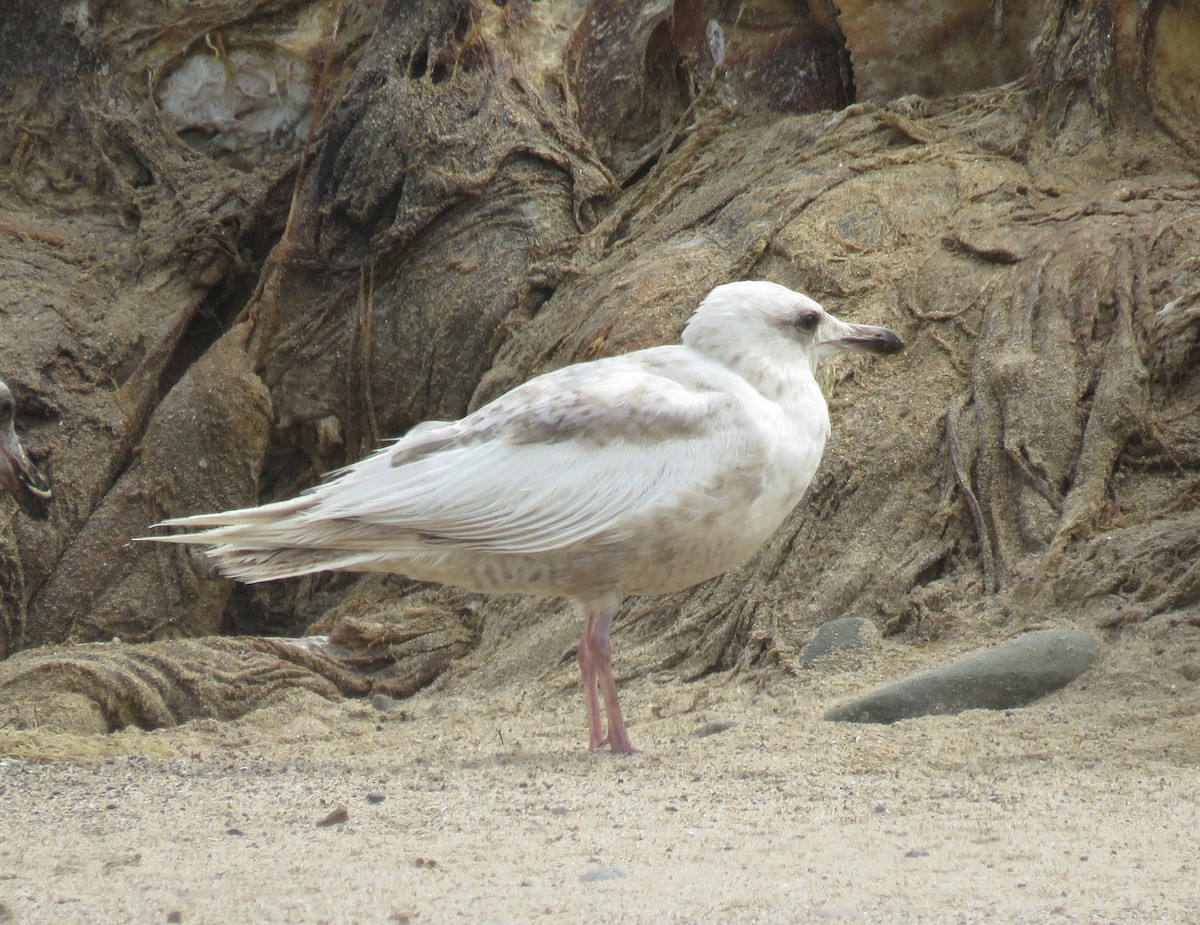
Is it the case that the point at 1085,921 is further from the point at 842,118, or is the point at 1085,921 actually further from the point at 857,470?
the point at 842,118

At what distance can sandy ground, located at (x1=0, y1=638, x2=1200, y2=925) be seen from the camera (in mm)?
3443

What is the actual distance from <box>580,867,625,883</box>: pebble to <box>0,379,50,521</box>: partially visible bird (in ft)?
16.2

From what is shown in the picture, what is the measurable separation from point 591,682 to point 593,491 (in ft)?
2.36

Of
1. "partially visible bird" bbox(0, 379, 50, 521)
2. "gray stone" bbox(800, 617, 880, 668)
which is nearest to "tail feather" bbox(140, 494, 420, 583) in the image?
"gray stone" bbox(800, 617, 880, 668)

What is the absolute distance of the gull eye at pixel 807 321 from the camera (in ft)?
18.5

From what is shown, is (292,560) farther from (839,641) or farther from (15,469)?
(15,469)

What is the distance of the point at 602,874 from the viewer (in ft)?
12.0

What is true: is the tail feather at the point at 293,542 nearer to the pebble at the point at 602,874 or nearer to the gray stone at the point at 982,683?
the gray stone at the point at 982,683

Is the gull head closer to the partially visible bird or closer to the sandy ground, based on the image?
the sandy ground

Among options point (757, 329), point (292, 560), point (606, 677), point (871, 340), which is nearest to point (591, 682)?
point (606, 677)

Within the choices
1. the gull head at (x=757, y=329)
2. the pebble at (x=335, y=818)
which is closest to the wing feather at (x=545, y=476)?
the gull head at (x=757, y=329)

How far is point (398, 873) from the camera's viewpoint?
12.1ft

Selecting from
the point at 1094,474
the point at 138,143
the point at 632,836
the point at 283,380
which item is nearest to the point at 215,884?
the point at 632,836

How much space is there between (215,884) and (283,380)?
19.5 feet
